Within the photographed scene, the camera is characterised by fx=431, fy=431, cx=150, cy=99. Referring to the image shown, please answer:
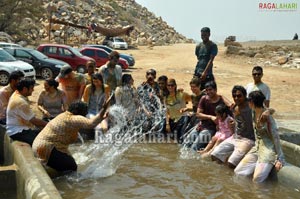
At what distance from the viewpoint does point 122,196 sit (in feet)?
19.8

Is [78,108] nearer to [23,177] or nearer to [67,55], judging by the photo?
[23,177]

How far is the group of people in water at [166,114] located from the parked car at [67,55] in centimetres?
1424

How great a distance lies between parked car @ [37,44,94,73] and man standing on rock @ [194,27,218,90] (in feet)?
47.6

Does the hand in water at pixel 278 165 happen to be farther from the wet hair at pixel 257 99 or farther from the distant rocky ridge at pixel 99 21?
the distant rocky ridge at pixel 99 21

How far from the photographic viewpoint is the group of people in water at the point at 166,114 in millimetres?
6180

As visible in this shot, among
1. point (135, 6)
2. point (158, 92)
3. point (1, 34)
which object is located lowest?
point (158, 92)

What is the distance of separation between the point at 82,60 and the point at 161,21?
69.3m

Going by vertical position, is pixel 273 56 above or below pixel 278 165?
above

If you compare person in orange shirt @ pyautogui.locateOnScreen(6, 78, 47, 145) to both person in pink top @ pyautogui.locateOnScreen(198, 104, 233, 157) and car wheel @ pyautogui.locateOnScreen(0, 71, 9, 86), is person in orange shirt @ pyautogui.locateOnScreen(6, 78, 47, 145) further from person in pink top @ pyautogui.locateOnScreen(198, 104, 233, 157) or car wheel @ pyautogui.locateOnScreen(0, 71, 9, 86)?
car wheel @ pyautogui.locateOnScreen(0, 71, 9, 86)

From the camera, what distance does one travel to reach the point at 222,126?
7883mm

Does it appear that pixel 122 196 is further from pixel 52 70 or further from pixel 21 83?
pixel 52 70

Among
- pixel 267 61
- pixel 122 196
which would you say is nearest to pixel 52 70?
pixel 122 196

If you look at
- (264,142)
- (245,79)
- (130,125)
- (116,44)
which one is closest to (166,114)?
(130,125)

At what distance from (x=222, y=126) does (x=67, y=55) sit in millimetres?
17738
